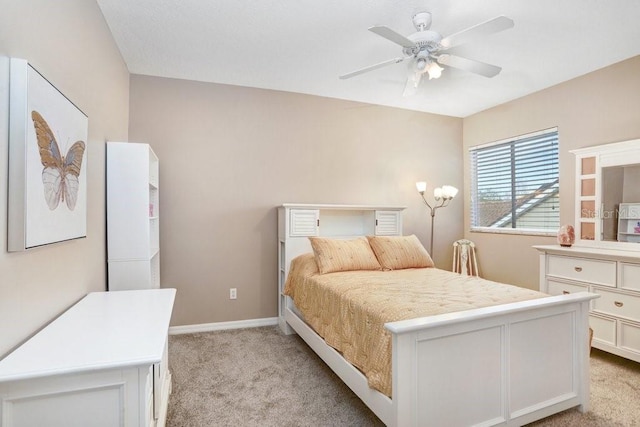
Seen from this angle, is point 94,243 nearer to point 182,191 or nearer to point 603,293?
point 182,191

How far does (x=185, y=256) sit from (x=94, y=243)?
4.36 ft

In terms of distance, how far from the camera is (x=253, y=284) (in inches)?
146

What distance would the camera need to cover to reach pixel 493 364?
1810 millimetres

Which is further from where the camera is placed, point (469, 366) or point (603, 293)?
point (603, 293)

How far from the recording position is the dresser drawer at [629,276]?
2.60m

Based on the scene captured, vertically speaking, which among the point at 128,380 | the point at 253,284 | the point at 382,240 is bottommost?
the point at 253,284

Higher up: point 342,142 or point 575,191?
Answer: point 342,142

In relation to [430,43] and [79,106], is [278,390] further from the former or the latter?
[430,43]

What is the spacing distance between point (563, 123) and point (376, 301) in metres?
2.95

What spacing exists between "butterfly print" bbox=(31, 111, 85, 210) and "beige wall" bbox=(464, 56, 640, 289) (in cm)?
407

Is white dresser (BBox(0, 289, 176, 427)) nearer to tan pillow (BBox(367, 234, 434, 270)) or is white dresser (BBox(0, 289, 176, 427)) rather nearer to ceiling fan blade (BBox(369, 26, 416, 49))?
ceiling fan blade (BBox(369, 26, 416, 49))

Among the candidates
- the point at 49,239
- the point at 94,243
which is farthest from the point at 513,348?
the point at 94,243

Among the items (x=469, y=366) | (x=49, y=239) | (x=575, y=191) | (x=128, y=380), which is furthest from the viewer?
(x=575, y=191)

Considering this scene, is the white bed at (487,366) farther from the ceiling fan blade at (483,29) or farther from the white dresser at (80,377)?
the ceiling fan blade at (483,29)
